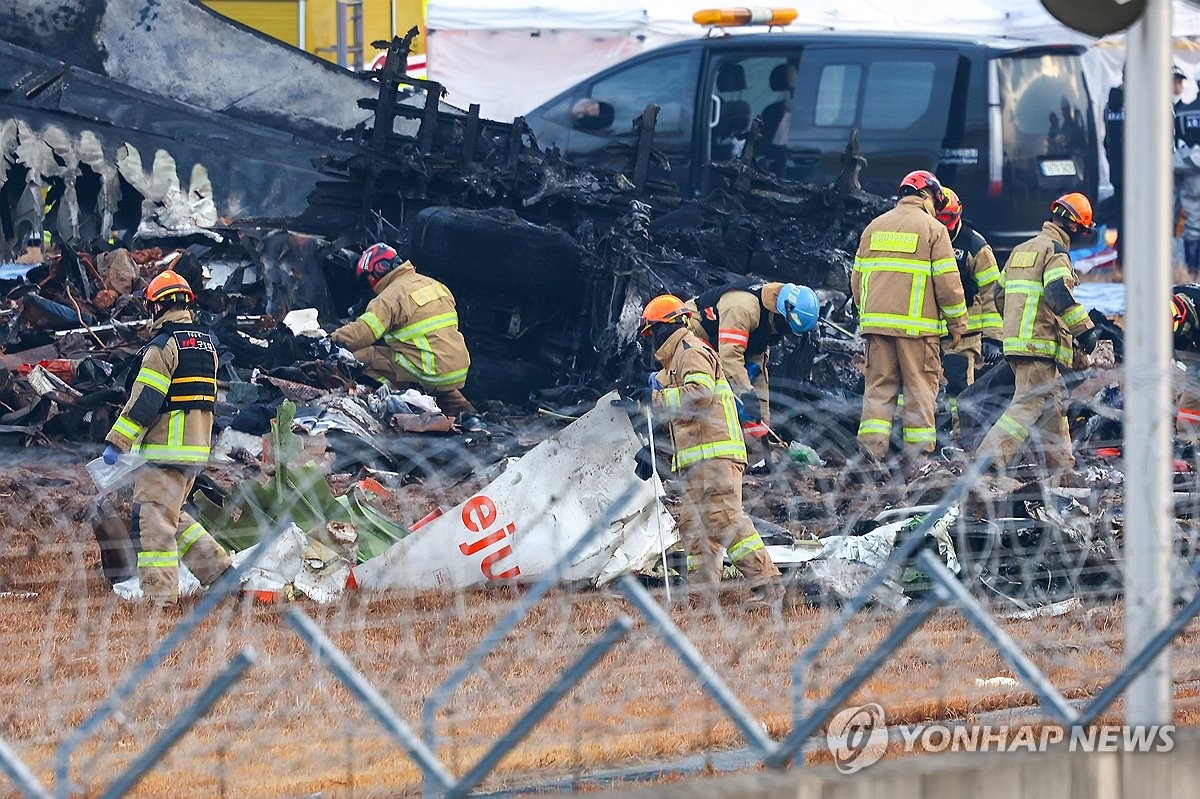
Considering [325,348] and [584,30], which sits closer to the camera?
[325,348]

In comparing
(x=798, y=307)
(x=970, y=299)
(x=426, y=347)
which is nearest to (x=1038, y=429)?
(x=798, y=307)

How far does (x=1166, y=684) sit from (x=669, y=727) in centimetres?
129

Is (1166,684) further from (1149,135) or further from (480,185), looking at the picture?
(480,185)

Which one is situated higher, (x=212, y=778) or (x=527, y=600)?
(x=527, y=600)

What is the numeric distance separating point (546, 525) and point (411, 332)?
4.66 m

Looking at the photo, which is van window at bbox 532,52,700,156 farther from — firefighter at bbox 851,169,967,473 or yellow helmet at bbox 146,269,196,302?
yellow helmet at bbox 146,269,196,302

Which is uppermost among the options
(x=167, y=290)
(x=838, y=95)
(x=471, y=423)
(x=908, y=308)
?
(x=838, y=95)

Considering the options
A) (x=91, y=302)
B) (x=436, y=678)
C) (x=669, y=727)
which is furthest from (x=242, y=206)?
(x=669, y=727)

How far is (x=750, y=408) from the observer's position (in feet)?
32.6

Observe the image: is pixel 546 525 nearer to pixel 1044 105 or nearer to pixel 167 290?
pixel 167 290

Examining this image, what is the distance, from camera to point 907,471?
8992 millimetres

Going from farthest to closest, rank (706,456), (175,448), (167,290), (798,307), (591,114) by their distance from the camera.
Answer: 1. (591,114)
2. (798,307)
3. (167,290)
4. (175,448)
5. (706,456)

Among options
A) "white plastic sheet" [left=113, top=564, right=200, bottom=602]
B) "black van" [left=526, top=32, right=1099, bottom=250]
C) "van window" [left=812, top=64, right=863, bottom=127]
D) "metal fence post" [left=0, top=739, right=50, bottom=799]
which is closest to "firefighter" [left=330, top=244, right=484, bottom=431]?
"black van" [left=526, top=32, right=1099, bottom=250]

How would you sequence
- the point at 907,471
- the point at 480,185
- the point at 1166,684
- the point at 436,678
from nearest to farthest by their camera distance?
the point at 1166,684 < the point at 436,678 < the point at 907,471 < the point at 480,185
